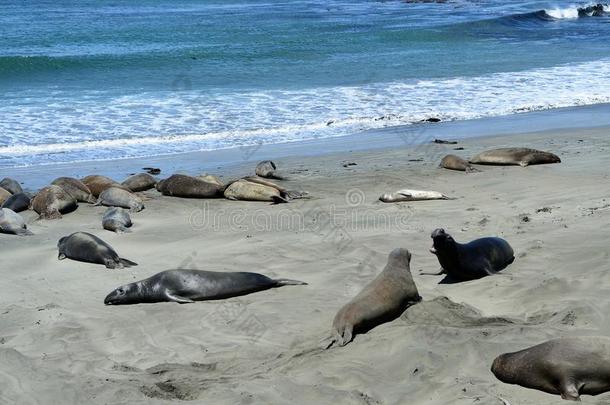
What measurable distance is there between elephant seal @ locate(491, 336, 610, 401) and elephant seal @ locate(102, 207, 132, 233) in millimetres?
4730

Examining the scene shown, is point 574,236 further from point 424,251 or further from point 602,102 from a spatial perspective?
point 602,102

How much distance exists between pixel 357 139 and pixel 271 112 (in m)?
2.95

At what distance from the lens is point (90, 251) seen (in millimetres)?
7418

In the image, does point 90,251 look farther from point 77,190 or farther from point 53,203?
point 77,190

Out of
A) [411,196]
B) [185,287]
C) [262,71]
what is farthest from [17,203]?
[262,71]

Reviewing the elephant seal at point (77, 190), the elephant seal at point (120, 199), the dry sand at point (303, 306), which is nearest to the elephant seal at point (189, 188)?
the dry sand at point (303, 306)

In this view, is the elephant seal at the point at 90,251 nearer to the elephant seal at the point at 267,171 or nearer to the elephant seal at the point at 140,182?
the elephant seal at the point at 140,182

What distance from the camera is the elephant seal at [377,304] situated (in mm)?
5523

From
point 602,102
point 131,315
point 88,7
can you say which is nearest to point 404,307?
point 131,315

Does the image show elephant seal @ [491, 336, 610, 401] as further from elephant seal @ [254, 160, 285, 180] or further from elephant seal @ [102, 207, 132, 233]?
elephant seal @ [254, 160, 285, 180]

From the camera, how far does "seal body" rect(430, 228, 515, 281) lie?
6488 mm

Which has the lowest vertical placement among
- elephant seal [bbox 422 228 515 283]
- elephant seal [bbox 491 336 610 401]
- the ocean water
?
the ocean water

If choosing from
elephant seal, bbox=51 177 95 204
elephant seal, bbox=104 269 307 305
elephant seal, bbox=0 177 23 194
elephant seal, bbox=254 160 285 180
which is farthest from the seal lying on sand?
elephant seal, bbox=0 177 23 194

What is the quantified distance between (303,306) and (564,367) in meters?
2.14
